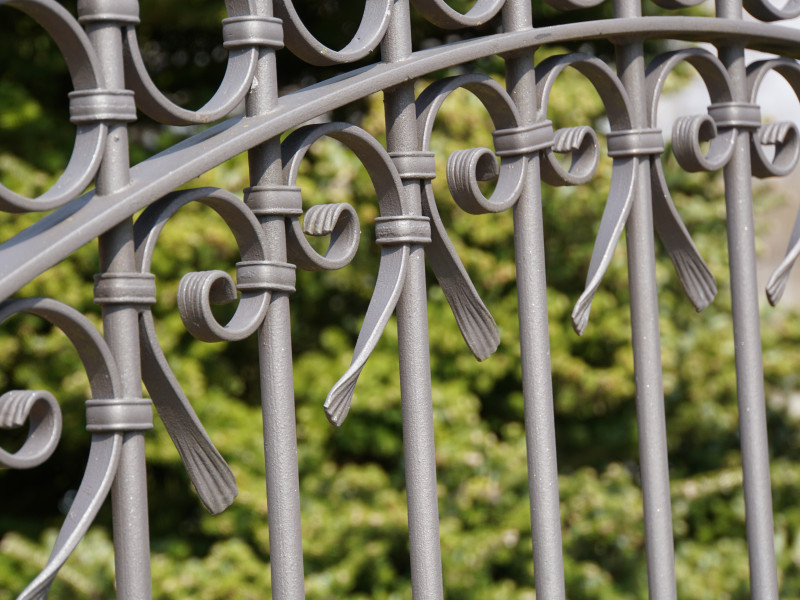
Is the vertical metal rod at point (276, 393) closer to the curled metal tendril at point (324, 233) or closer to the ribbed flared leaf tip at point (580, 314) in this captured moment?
the curled metal tendril at point (324, 233)

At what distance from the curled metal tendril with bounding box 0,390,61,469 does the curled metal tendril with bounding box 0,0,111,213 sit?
0.14 m

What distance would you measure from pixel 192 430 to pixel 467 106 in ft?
10.1

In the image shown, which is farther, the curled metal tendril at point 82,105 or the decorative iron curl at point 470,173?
the decorative iron curl at point 470,173

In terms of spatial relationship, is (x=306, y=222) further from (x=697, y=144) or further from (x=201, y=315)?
(x=697, y=144)

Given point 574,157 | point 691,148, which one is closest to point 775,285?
point 691,148

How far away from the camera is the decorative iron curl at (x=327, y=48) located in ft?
2.66

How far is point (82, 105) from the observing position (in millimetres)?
704

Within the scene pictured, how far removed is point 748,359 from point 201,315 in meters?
0.70

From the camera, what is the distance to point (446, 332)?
377 centimetres

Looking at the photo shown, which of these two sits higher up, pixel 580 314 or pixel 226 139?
pixel 226 139

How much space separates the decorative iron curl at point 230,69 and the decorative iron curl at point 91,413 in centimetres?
18

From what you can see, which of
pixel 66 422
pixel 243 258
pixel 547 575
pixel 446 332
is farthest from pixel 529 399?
pixel 66 422

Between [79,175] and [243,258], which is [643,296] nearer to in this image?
[243,258]

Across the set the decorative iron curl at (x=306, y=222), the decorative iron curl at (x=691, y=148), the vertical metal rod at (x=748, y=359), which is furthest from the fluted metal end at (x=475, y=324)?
the vertical metal rod at (x=748, y=359)
